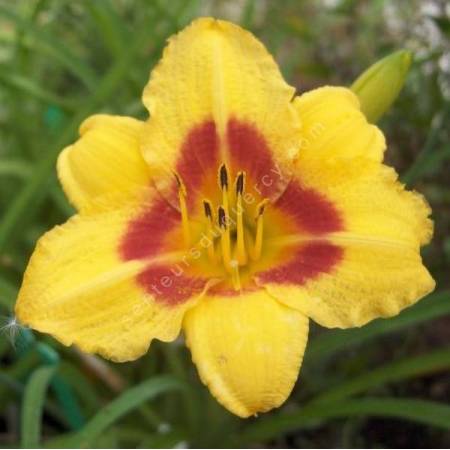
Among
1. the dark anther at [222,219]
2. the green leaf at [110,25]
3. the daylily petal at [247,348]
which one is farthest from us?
the green leaf at [110,25]

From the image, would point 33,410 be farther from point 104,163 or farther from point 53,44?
point 53,44

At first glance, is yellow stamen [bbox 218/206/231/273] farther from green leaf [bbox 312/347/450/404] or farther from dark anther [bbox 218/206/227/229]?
green leaf [bbox 312/347/450/404]

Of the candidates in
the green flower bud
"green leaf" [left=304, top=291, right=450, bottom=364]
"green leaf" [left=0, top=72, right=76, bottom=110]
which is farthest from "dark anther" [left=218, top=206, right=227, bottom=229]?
"green leaf" [left=0, top=72, right=76, bottom=110]

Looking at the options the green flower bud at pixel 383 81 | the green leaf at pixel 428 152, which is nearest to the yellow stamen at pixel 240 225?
the green flower bud at pixel 383 81

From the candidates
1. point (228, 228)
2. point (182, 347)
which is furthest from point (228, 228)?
point (182, 347)

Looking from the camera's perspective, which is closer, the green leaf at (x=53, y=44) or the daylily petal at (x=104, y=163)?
the daylily petal at (x=104, y=163)

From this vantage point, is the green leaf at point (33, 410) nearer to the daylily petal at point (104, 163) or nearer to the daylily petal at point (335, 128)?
the daylily petal at point (104, 163)
